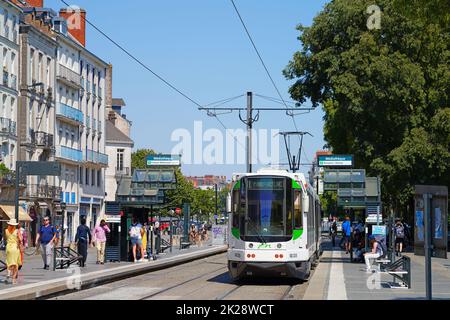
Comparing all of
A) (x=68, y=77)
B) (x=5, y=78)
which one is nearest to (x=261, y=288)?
(x=5, y=78)

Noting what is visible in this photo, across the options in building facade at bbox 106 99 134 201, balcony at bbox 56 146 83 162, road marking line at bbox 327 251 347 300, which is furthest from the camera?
building facade at bbox 106 99 134 201

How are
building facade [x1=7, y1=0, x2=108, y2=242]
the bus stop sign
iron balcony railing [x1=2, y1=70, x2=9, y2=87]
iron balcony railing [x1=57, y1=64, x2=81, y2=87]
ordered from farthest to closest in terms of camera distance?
1. iron balcony railing [x1=57, y1=64, x2=81, y2=87]
2. building facade [x1=7, y1=0, x2=108, y2=242]
3. iron balcony railing [x1=2, y1=70, x2=9, y2=87]
4. the bus stop sign

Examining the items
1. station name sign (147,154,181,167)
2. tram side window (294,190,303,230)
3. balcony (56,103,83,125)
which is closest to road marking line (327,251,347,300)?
tram side window (294,190,303,230)

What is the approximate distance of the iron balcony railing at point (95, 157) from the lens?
266 feet

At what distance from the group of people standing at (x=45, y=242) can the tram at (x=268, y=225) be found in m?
5.59

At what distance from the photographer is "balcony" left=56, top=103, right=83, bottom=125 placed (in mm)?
72562

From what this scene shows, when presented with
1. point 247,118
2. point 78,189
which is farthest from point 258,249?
point 78,189

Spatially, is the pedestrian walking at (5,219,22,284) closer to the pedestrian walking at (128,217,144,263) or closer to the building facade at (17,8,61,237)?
the pedestrian walking at (128,217,144,263)

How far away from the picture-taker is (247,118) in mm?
42094

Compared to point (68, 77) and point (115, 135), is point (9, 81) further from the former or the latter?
point (115, 135)

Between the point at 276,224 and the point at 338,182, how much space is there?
44.8 ft

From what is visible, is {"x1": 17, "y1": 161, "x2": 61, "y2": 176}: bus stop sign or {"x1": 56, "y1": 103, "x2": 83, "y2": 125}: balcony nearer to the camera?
{"x1": 17, "y1": 161, "x2": 61, "y2": 176}: bus stop sign

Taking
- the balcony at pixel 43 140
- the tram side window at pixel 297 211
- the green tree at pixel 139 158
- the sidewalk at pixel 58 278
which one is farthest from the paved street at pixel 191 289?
the green tree at pixel 139 158

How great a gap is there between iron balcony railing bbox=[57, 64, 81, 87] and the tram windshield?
51317 millimetres
